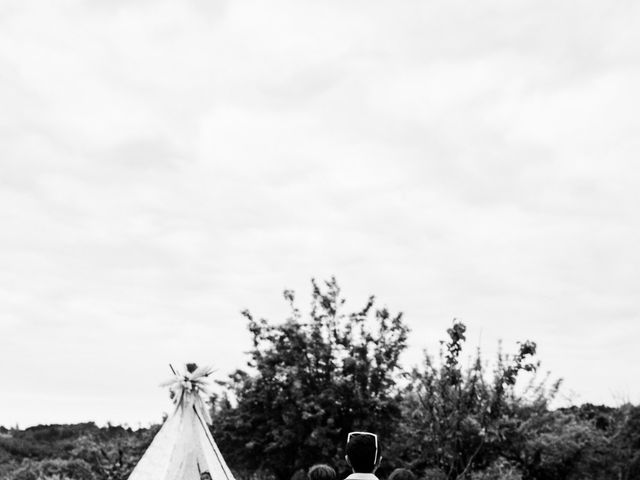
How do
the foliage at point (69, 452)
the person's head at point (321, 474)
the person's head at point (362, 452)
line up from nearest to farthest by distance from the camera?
the person's head at point (362, 452) < the person's head at point (321, 474) < the foliage at point (69, 452)

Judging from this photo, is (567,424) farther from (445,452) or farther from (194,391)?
(194,391)

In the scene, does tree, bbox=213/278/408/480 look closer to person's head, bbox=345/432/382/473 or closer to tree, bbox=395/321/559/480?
tree, bbox=395/321/559/480

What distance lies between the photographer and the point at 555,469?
74.1ft

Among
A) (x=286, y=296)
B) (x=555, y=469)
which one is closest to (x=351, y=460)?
(x=286, y=296)

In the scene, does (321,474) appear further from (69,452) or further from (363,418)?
(69,452)

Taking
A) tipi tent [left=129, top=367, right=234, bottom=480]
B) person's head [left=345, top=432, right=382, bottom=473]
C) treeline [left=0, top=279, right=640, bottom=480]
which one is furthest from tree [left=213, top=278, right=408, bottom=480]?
person's head [left=345, top=432, right=382, bottom=473]

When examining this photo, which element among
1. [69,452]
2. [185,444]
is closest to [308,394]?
[185,444]

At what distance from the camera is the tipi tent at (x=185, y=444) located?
12.2 meters

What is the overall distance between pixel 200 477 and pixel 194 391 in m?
1.33

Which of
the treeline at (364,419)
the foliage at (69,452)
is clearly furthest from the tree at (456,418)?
the foliage at (69,452)

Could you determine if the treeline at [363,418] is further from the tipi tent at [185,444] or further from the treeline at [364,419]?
the tipi tent at [185,444]

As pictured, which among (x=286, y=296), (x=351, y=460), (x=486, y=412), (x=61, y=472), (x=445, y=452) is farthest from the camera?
(x=61, y=472)

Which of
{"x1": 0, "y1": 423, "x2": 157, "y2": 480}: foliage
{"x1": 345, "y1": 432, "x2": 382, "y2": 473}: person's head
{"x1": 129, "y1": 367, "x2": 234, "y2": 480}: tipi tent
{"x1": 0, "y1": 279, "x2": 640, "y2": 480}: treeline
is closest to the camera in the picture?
{"x1": 345, "y1": 432, "x2": 382, "y2": 473}: person's head

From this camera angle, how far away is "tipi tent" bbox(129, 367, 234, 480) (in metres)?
12.2
